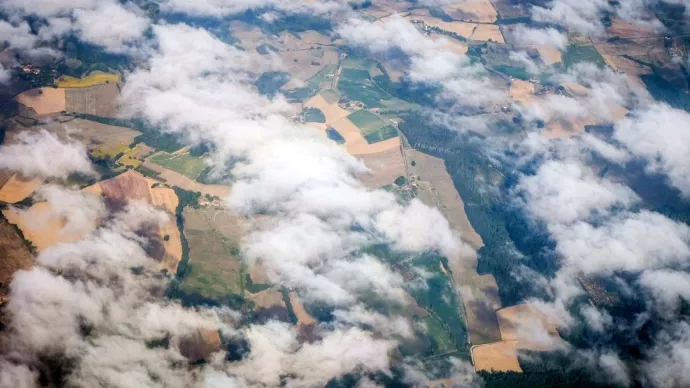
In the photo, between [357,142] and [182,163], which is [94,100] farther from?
[357,142]

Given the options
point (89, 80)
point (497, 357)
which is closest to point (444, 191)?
point (497, 357)

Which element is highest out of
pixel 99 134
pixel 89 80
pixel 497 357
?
pixel 89 80

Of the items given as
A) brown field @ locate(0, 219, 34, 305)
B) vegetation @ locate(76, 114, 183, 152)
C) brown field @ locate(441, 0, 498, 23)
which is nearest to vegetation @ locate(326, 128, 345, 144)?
vegetation @ locate(76, 114, 183, 152)

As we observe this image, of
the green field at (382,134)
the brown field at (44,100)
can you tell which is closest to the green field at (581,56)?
the green field at (382,134)

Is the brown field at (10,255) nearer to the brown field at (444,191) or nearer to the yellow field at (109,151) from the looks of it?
the yellow field at (109,151)

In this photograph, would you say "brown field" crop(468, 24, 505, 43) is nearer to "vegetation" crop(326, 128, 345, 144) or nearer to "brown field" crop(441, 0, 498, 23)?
"brown field" crop(441, 0, 498, 23)

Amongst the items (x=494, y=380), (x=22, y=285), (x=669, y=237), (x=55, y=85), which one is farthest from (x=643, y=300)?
(x=55, y=85)
